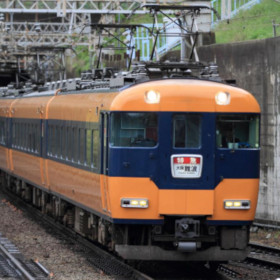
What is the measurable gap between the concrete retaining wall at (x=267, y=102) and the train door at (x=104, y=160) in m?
6.94

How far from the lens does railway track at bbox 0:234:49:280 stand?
1353 cm

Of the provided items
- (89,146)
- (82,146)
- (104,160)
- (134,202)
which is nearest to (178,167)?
(134,202)

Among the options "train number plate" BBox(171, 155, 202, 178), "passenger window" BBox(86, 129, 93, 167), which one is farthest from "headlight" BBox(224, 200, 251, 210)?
"passenger window" BBox(86, 129, 93, 167)

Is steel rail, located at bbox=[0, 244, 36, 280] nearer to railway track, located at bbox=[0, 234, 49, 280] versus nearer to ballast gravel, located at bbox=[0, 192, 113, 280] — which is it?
railway track, located at bbox=[0, 234, 49, 280]

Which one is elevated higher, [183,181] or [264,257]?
[183,181]

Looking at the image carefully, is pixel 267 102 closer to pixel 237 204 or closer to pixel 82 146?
pixel 82 146

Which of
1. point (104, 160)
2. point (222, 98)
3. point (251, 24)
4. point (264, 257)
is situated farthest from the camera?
point (251, 24)

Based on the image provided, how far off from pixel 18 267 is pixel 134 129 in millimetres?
3004

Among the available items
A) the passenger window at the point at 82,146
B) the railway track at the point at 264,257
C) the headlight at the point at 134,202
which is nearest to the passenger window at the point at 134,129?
the headlight at the point at 134,202

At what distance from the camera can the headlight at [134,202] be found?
1261cm

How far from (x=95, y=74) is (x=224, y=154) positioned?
544 centimetres

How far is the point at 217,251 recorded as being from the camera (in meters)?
13.0

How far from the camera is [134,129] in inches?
505

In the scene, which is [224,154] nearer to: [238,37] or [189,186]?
[189,186]
